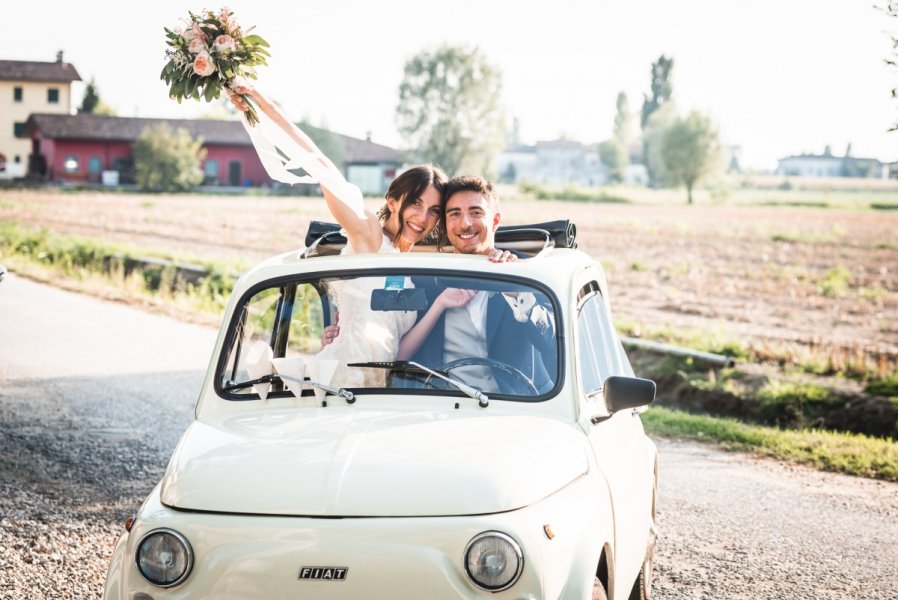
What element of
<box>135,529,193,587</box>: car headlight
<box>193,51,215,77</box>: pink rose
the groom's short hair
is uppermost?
<box>193,51,215,77</box>: pink rose

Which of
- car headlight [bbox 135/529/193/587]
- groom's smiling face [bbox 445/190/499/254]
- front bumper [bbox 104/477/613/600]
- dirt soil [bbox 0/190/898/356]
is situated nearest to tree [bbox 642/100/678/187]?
dirt soil [bbox 0/190/898/356]

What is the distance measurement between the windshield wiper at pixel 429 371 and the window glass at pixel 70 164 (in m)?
71.2

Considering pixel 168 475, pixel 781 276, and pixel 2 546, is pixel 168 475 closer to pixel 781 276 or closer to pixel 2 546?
pixel 2 546

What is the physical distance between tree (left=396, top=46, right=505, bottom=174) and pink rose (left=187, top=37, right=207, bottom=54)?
90719mm

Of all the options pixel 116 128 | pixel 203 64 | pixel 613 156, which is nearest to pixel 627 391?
pixel 203 64

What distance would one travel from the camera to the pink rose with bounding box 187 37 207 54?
16.9 ft

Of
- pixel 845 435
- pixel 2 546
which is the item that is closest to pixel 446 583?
pixel 2 546

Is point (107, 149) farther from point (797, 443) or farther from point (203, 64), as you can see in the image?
point (203, 64)

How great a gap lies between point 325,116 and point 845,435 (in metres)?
89.1

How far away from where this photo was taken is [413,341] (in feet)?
15.2

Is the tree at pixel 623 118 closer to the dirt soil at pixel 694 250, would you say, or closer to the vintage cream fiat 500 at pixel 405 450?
the dirt soil at pixel 694 250

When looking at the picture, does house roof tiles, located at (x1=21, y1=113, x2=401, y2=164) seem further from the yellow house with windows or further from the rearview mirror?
the rearview mirror

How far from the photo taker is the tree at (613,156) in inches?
6531

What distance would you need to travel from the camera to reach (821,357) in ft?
46.9
